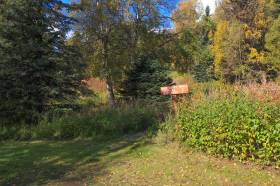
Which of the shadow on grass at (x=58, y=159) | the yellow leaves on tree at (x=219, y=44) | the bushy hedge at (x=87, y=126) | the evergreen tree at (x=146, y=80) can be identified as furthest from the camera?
the yellow leaves on tree at (x=219, y=44)

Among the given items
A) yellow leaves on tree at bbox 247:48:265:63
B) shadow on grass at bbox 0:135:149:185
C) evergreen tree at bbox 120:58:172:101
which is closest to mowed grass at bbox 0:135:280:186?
shadow on grass at bbox 0:135:149:185

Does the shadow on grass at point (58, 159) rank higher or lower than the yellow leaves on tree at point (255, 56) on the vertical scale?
lower

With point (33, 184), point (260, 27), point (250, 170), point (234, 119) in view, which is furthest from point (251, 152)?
point (260, 27)

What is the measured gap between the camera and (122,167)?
17.9 ft

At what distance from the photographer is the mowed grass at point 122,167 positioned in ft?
15.3

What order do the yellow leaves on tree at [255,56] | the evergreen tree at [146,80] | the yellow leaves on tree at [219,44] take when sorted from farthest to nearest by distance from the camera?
the yellow leaves on tree at [219,44]
the yellow leaves on tree at [255,56]
the evergreen tree at [146,80]

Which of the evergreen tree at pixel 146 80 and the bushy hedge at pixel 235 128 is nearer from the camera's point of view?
the bushy hedge at pixel 235 128

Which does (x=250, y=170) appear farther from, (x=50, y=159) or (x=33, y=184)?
(x=50, y=159)

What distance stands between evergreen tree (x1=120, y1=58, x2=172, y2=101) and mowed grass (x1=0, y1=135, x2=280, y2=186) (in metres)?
Answer: 6.89

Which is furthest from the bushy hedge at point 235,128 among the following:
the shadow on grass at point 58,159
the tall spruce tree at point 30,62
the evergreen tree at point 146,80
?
the evergreen tree at point 146,80

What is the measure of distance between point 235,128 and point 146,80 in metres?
9.61

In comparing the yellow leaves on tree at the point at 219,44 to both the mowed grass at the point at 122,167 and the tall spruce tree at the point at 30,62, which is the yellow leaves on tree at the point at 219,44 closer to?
the tall spruce tree at the point at 30,62

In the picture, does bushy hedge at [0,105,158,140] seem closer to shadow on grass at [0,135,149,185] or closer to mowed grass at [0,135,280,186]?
shadow on grass at [0,135,149,185]

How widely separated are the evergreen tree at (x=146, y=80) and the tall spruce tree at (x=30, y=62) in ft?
14.8
